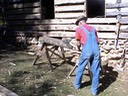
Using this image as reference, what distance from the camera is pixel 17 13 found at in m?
12.8

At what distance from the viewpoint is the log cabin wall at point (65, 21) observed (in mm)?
9304

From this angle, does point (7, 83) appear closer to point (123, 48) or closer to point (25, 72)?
point (25, 72)

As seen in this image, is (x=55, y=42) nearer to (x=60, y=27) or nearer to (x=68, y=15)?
(x=68, y=15)

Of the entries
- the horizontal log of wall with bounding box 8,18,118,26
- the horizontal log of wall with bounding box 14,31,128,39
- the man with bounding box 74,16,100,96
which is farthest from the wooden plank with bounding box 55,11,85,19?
the man with bounding box 74,16,100,96

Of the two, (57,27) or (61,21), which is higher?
(61,21)

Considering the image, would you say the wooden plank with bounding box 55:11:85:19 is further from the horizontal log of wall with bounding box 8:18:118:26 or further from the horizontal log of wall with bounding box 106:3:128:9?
the horizontal log of wall with bounding box 106:3:128:9

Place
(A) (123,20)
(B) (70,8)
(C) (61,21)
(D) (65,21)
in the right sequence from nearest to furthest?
(A) (123,20), (B) (70,8), (D) (65,21), (C) (61,21)

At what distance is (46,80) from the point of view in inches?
296

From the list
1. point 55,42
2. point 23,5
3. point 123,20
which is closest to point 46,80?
point 55,42

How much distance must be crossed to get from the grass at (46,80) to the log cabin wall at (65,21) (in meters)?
1.33

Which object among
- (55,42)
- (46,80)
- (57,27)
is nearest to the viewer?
(46,80)

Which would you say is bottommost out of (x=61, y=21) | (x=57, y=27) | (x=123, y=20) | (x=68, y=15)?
(x=57, y=27)

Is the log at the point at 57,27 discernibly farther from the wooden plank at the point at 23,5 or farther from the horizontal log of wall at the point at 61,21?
the wooden plank at the point at 23,5

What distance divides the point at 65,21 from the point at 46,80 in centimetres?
384
